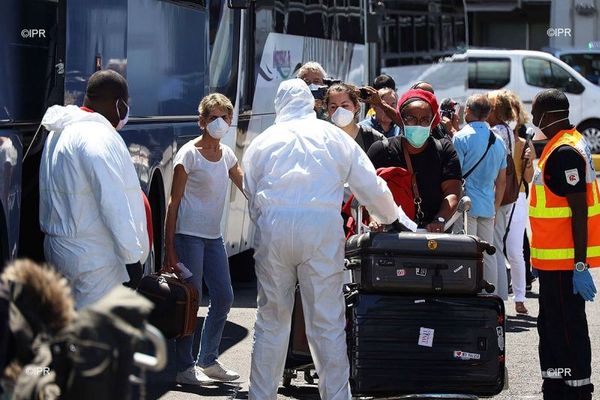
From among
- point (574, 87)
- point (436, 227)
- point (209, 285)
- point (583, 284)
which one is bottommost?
point (209, 285)

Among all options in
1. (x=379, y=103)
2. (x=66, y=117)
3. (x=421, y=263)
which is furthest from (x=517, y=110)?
(x=66, y=117)

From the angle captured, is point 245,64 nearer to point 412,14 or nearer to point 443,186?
point 443,186

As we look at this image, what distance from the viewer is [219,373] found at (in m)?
8.68

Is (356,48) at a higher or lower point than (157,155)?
higher

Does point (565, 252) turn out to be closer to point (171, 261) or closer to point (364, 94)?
point (364, 94)

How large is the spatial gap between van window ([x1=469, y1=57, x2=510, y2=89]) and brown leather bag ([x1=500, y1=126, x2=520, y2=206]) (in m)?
17.5

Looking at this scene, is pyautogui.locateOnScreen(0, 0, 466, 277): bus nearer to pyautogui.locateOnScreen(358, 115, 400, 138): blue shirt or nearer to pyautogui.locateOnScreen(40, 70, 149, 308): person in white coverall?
pyautogui.locateOnScreen(40, 70, 149, 308): person in white coverall

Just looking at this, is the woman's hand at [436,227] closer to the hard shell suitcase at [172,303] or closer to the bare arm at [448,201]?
the bare arm at [448,201]

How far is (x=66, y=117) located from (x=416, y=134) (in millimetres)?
1999

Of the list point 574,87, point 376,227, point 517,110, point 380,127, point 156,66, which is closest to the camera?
point 376,227

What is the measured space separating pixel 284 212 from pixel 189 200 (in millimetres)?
1928

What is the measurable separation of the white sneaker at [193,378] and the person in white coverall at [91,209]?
2213 mm

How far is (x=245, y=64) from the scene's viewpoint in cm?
1266

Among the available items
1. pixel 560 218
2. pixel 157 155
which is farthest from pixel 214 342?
pixel 560 218
